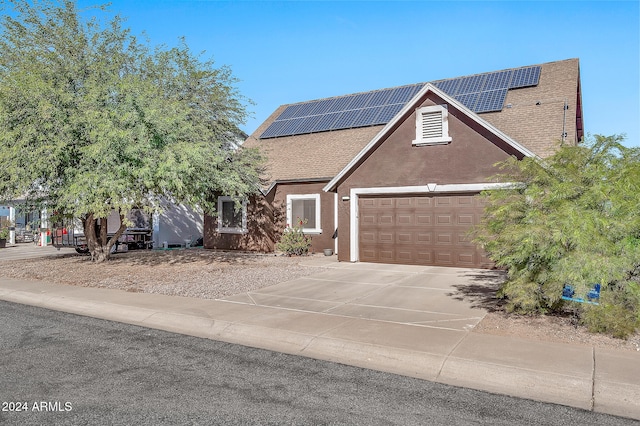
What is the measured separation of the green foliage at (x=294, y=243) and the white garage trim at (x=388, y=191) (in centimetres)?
316

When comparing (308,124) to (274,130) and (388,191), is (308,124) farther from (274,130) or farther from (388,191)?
(388,191)

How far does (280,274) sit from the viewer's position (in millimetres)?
13641

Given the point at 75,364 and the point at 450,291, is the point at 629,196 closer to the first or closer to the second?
the point at 450,291

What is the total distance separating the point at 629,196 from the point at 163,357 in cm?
770

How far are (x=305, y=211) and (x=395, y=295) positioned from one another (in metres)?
10.2

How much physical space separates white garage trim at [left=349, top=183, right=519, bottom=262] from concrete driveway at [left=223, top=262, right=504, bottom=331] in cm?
219

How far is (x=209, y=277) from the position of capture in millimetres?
13102

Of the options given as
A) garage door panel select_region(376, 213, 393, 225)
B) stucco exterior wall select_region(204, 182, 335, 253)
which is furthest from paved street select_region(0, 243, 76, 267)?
garage door panel select_region(376, 213, 393, 225)

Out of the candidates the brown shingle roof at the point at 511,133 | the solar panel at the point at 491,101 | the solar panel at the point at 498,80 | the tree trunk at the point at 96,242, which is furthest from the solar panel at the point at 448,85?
the tree trunk at the point at 96,242

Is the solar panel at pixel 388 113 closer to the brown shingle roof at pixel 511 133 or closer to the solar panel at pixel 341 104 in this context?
the brown shingle roof at pixel 511 133

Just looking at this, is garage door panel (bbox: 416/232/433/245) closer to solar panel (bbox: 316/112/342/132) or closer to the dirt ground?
the dirt ground

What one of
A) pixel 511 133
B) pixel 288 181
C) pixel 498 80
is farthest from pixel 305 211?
pixel 498 80

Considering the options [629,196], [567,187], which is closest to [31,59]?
[567,187]

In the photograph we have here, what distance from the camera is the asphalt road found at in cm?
431
